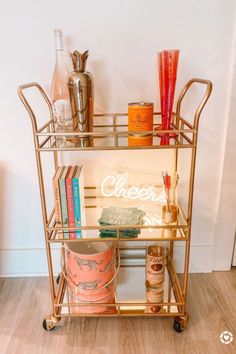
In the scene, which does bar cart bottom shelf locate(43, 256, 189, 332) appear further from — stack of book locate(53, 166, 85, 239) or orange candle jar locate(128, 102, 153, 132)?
orange candle jar locate(128, 102, 153, 132)

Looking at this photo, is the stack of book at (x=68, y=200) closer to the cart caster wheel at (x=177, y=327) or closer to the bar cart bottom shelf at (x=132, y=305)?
the bar cart bottom shelf at (x=132, y=305)

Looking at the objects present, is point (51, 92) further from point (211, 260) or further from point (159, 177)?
point (211, 260)

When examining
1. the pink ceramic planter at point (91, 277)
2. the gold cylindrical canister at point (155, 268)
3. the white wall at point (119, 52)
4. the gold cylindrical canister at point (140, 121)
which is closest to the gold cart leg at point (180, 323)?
the gold cylindrical canister at point (155, 268)

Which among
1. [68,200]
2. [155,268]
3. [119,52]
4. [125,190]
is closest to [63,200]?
[68,200]

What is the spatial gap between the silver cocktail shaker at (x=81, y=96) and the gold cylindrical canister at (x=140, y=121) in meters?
0.15

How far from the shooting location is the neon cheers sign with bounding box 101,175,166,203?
1.33m

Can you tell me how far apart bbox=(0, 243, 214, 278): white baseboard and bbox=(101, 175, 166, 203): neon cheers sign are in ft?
1.22

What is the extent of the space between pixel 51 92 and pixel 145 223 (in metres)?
0.64

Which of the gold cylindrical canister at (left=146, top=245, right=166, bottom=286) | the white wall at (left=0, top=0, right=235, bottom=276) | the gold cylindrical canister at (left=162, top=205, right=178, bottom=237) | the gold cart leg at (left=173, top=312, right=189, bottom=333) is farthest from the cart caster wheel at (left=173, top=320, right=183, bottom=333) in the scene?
the white wall at (left=0, top=0, right=235, bottom=276)

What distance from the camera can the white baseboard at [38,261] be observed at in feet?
5.11

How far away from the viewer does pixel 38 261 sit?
1.58 m

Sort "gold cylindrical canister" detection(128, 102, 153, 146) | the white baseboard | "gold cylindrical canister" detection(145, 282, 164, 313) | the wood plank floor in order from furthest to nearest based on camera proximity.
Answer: the white baseboard, "gold cylindrical canister" detection(145, 282, 164, 313), the wood plank floor, "gold cylindrical canister" detection(128, 102, 153, 146)

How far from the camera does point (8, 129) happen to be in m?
1.36

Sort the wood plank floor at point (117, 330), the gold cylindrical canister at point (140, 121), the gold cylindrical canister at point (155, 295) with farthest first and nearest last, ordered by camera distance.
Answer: the gold cylindrical canister at point (155, 295) < the wood plank floor at point (117, 330) < the gold cylindrical canister at point (140, 121)
